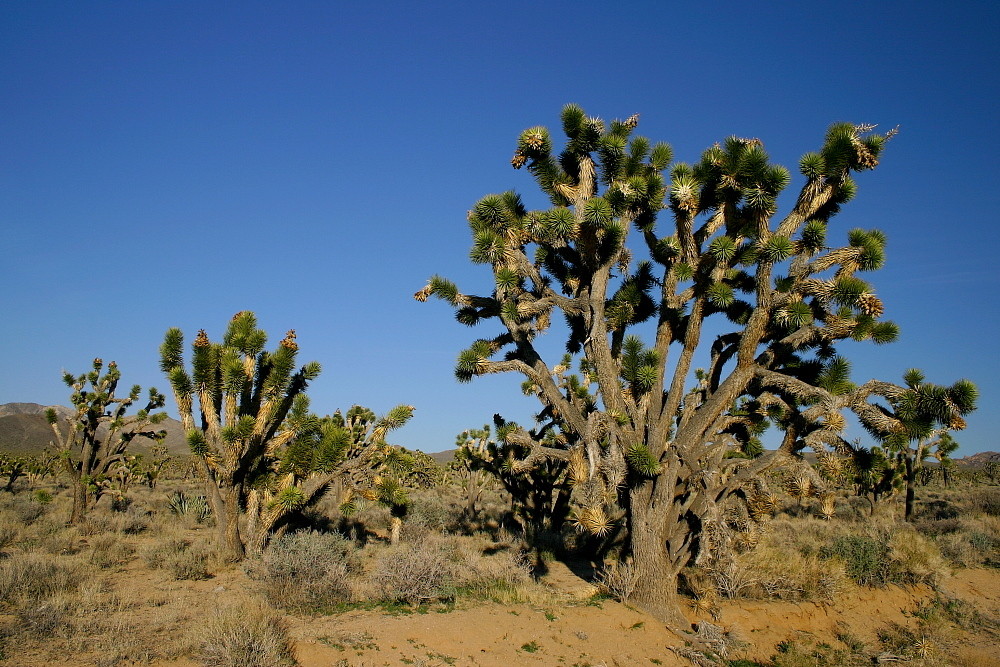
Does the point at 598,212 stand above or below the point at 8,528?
above

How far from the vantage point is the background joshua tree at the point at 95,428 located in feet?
51.9

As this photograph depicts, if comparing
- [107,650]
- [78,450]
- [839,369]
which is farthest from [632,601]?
[78,450]

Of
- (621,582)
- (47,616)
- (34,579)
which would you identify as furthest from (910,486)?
(34,579)

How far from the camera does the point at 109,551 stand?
1122 cm

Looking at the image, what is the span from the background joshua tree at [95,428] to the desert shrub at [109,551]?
4.05 meters

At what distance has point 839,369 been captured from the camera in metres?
8.76

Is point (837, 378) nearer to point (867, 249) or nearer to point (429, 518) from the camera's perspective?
point (867, 249)

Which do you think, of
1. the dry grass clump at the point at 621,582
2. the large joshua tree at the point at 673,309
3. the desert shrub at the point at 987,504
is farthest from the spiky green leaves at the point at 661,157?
the desert shrub at the point at 987,504

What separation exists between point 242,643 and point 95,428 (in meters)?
13.6

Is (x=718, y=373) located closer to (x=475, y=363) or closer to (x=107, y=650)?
(x=475, y=363)

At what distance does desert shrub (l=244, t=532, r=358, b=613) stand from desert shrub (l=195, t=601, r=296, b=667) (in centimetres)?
162

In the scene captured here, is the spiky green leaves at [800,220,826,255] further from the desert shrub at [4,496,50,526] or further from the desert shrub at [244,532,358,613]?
the desert shrub at [4,496,50,526]

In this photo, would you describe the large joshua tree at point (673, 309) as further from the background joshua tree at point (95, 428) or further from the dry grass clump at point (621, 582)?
the background joshua tree at point (95, 428)

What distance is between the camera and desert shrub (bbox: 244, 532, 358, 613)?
26.8ft
